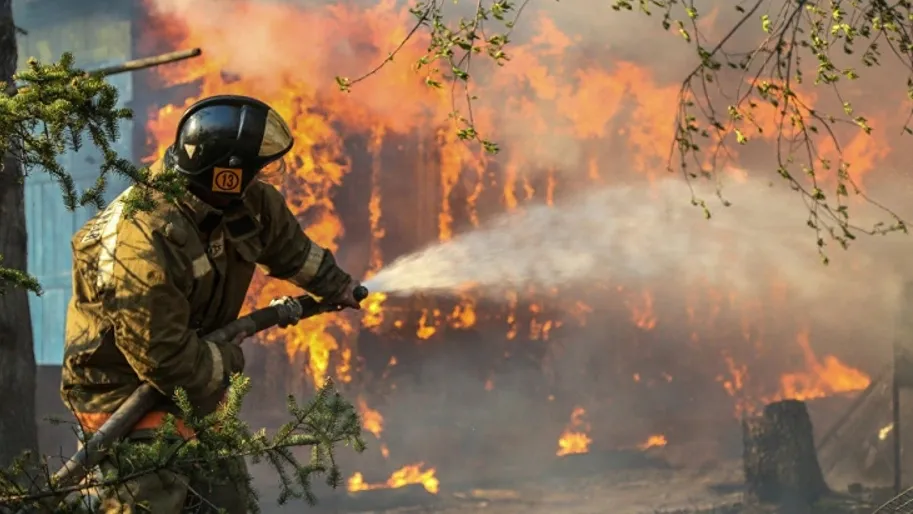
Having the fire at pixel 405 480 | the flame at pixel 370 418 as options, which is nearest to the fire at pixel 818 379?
the fire at pixel 405 480

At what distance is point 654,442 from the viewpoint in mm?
11883

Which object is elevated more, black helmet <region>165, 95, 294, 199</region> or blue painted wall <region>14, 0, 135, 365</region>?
blue painted wall <region>14, 0, 135, 365</region>

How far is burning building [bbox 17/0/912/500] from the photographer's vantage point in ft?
37.2

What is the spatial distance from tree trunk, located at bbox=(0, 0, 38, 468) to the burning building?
4.99 m

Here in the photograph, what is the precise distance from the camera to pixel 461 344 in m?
11.8

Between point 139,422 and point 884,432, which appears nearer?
point 139,422

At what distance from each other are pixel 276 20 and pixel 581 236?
418cm

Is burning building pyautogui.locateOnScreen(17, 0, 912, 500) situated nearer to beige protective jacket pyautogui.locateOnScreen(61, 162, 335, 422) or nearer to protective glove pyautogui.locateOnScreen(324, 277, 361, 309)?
protective glove pyautogui.locateOnScreen(324, 277, 361, 309)

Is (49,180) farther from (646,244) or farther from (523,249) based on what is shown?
(646,244)

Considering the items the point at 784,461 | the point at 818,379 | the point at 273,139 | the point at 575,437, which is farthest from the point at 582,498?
the point at 273,139

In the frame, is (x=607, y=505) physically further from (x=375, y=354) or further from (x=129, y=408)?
(x=129, y=408)

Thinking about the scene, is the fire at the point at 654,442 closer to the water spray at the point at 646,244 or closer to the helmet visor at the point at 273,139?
the water spray at the point at 646,244

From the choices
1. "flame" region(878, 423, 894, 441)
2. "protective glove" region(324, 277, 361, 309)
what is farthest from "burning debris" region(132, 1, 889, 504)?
"protective glove" region(324, 277, 361, 309)

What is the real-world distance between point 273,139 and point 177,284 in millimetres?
597
